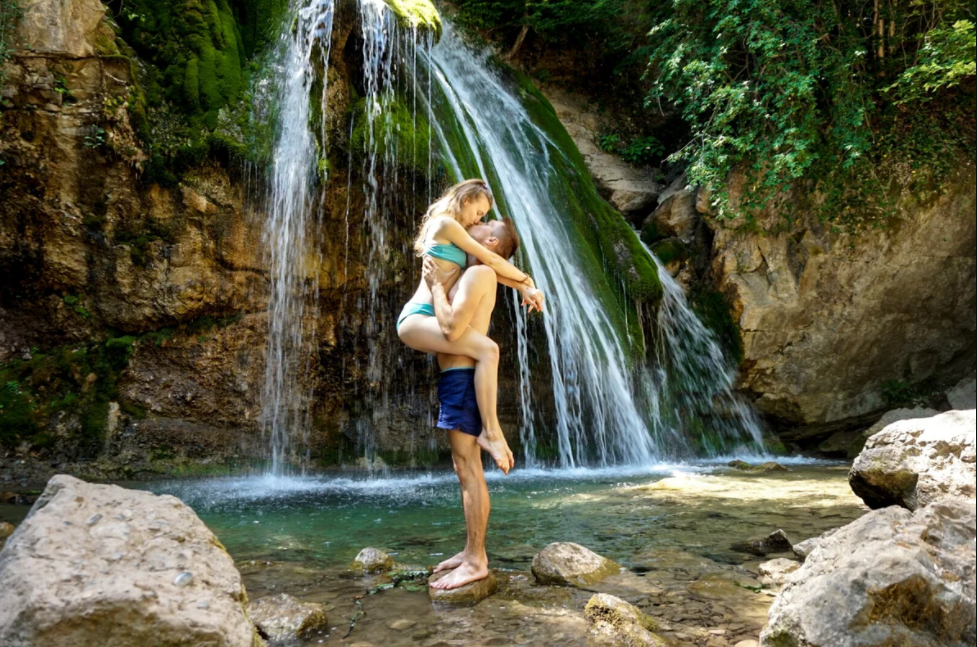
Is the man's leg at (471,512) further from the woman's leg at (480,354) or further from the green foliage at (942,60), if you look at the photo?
the green foliage at (942,60)

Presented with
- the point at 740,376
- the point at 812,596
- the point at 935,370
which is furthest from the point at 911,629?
the point at 935,370

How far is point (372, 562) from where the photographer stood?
313 cm

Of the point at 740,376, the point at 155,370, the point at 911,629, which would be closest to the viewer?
the point at 911,629

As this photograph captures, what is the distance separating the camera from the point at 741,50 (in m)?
9.80

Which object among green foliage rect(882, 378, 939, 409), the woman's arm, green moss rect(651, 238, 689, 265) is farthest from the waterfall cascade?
the woman's arm

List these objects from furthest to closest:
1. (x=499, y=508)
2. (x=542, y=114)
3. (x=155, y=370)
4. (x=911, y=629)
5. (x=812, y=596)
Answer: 1. (x=542, y=114)
2. (x=155, y=370)
3. (x=499, y=508)
4. (x=812, y=596)
5. (x=911, y=629)

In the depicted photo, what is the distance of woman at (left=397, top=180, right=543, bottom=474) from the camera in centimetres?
292

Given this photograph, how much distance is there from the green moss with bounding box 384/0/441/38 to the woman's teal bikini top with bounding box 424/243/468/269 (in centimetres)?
592

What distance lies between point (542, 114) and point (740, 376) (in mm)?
5004

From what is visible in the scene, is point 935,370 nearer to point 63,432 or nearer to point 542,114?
point 542,114

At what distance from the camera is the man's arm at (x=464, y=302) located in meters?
2.92

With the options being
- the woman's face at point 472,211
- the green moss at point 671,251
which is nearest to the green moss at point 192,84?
the woman's face at point 472,211

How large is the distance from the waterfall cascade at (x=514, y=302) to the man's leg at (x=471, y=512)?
15.3 ft

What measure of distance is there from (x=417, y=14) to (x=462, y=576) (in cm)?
747
